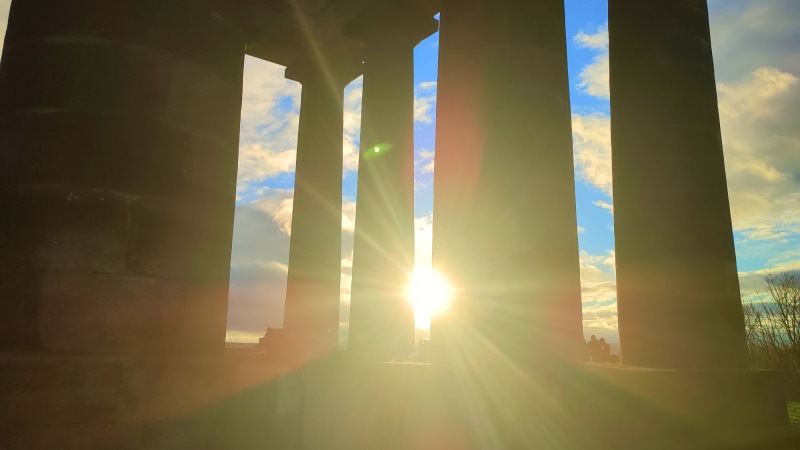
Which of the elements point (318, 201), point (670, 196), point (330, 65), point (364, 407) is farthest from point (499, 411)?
point (330, 65)

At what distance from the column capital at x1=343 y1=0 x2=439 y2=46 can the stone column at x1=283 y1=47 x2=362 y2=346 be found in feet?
20.0

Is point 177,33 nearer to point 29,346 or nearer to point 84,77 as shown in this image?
point 84,77

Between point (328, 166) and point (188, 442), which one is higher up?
point (328, 166)

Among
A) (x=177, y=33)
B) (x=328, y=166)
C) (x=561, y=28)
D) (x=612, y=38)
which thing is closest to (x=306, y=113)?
(x=328, y=166)

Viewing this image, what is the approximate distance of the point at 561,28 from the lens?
1802 cm

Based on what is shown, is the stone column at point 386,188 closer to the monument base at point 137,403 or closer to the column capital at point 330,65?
the column capital at point 330,65

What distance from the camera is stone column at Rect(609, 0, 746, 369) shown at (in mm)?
21062

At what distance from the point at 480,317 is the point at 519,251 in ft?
7.55

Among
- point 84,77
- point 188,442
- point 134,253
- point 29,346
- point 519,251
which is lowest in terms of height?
point 188,442

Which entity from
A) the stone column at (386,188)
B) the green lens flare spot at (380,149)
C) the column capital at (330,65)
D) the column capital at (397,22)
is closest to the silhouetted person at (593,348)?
the stone column at (386,188)

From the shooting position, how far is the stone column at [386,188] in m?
43.8

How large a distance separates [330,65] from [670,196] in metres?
39.1

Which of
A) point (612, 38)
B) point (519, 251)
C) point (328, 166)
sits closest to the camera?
point (519, 251)

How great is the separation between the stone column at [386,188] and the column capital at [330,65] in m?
5.92
